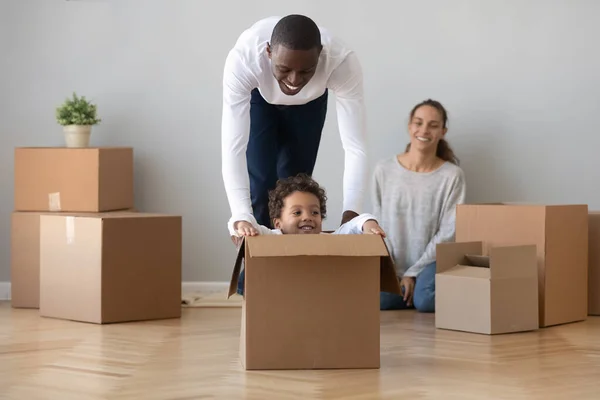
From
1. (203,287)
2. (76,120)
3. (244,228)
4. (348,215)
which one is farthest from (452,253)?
(76,120)

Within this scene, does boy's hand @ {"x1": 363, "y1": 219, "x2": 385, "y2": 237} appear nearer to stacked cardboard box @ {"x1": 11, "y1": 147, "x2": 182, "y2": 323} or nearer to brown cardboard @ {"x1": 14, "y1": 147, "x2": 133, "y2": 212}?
stacked cardboard box @ {"x1": 11, "y1": 147, "x2": 182, "y2": 323}

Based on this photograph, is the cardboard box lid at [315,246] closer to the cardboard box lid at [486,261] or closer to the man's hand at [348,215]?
the man's hand at [348,215]

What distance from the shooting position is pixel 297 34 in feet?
7.41

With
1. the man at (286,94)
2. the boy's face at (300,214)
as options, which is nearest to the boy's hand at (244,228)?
the man at (286,94)

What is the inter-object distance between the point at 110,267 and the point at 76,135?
814 mm

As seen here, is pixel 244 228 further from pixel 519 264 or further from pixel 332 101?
pixel 332 101

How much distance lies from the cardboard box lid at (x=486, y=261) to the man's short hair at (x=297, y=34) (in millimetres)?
1201

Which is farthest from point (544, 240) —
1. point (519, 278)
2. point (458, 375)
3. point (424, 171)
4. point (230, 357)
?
point (230, 357)

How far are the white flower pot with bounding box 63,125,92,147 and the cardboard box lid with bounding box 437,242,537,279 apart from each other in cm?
165

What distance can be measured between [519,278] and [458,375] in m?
0.90

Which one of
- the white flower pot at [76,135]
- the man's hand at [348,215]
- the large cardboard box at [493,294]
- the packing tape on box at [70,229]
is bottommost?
the large cardboard box at [493,294]

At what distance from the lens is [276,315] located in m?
2.37

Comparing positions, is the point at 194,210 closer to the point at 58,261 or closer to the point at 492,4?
the point at 58,261

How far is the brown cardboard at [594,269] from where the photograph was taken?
363 cm
